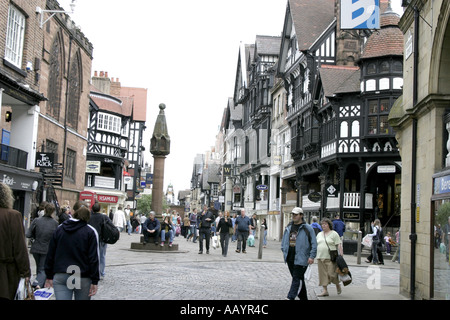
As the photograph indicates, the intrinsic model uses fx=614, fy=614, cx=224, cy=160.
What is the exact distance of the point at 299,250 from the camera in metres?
10.3

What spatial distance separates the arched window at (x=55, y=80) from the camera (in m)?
30.6

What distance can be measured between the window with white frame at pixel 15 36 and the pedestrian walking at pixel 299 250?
14.7m

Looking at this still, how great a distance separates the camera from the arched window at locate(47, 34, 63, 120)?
30.6 metres

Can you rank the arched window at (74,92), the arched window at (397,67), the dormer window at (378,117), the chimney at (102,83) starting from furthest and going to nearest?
the chimney at (102,83) → the arched window at (74,92) → the dormer window at (378,117) → the arched window at (397,67)

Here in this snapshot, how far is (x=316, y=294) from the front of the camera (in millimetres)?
12438

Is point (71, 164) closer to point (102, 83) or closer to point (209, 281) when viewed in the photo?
point (209, 281)

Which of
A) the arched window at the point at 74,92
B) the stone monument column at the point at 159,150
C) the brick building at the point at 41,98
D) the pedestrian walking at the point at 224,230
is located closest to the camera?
the pedestrian walking at the point at 224,230

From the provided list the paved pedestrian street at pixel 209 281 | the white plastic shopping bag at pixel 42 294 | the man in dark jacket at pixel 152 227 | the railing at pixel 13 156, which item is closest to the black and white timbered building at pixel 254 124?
the man in dark jacket at pixel 152 227

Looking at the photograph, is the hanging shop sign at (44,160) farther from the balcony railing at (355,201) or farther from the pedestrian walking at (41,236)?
the balcony railing at (355,201)

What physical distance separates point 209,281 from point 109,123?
135ft

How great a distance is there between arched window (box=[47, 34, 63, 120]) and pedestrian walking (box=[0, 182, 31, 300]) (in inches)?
986

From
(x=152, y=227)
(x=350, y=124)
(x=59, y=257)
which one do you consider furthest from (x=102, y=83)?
(x=59, y=257)

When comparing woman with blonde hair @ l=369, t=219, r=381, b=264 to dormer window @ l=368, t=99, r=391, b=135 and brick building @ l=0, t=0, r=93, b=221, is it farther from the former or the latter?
brick building @ l=0, t=0, r=93, b=221
